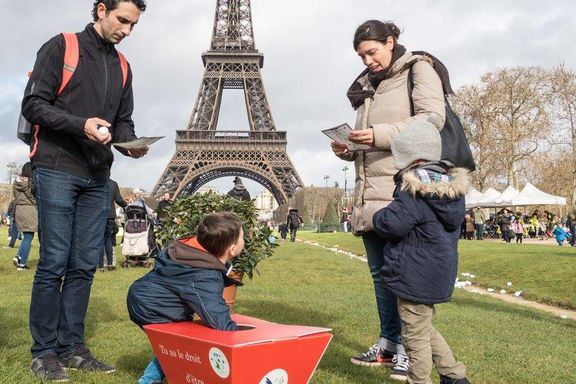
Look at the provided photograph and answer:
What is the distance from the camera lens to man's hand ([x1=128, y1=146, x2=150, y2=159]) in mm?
3355

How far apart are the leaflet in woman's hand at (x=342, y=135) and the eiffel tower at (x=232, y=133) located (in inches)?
1457

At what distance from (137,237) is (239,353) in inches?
353

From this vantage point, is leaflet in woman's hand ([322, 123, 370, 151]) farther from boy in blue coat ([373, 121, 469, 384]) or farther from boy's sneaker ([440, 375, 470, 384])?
boy's sneaker ([440, 375, 470, 384])

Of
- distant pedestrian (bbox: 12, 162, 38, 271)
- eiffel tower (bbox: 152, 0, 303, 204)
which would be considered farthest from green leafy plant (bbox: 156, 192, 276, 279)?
eiffel tower (bbox: 152, 0, 303, 204)

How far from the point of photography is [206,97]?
45031mm

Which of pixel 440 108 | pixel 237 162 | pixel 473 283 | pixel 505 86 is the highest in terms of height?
pixel 505 86

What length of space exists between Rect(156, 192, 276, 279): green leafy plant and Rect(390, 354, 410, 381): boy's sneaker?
64.2 inches

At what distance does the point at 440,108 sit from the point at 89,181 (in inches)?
80.2

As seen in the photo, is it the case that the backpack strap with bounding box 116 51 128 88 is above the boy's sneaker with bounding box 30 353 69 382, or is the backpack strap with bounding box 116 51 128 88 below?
above

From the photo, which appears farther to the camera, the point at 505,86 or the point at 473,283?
the point at 505,86

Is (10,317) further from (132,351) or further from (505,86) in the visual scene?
(505,86)

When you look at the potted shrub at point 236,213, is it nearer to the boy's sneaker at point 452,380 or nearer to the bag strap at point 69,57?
the bag strap at point 69,57

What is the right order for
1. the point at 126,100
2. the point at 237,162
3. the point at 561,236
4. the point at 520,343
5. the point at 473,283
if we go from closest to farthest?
1. the point at 126,100
2. the point at 520,343
3. the point at 473,283
4. the point at 561,236
5. the point at 237,162

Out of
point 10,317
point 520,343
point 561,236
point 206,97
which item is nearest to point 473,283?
point 520,343
